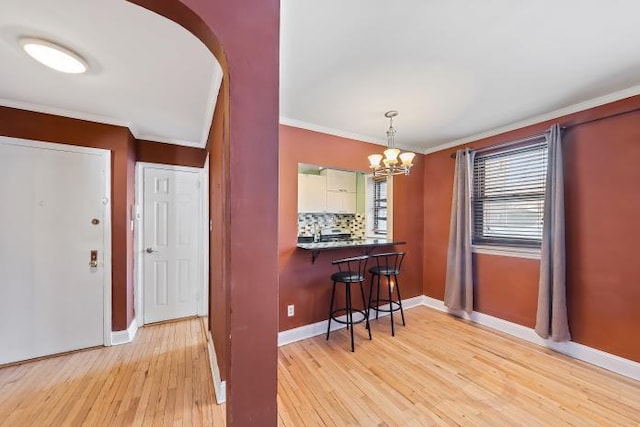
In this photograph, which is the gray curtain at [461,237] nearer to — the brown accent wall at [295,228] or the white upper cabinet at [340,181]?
the brown accent wall at [295,228]

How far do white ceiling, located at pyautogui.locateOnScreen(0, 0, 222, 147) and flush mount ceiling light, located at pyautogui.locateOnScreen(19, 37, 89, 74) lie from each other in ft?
0.12

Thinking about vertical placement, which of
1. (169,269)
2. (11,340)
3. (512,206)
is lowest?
(11,340)

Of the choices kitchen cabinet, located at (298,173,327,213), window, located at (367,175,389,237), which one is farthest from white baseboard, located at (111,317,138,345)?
window, located at (367,175,389,237)

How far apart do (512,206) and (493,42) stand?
2.03 metres

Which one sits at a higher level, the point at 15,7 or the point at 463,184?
the point at 15,7

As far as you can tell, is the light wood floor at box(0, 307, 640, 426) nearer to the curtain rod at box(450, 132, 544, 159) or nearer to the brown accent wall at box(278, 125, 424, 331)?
the brown accent wall at box(278, 125, 424, 331)

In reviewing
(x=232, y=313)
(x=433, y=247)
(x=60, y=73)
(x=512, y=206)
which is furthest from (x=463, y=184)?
(x=60, y=73)

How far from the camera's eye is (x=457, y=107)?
2451 millimetres

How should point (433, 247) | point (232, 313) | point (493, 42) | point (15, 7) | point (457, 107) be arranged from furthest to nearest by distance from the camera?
point (433, 247) → point (457, 107) → point (493, 42) → point (15, 7) → point (232, 313)

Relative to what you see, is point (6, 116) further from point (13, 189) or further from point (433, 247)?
point (433, 247)

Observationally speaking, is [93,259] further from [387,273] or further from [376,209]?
[376,209]

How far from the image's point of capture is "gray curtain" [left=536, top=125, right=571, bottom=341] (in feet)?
7.79

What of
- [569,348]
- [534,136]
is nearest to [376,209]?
[534,136]

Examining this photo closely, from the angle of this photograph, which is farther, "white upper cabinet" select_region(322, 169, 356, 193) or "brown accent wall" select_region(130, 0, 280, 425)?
"white upper cabinet" select_region(322, 169, 356, 193)
